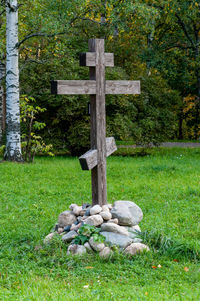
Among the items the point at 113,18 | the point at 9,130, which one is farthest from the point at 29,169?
the point at 113,18

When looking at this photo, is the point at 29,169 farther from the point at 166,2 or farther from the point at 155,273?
the point at 166,2

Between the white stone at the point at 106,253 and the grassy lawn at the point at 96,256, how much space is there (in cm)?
7

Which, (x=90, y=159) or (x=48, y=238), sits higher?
(x=90, y=159)

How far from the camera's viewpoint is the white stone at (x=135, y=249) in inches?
196

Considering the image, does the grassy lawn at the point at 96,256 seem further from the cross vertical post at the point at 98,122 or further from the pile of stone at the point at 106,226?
the cross vertical post at the point at 98,122

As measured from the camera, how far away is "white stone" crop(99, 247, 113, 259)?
4.92 metres

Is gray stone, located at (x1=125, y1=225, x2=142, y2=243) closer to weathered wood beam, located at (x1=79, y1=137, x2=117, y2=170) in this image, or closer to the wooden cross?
the wooden cross

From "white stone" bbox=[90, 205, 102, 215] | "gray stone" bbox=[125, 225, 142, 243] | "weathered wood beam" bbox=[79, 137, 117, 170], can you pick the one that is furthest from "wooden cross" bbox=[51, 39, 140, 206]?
"gray stone" bbox=[125, 225, 142, 243]

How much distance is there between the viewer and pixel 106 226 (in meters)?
5.25

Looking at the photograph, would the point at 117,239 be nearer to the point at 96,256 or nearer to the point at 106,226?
the point at 106,226

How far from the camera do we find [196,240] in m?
5.51

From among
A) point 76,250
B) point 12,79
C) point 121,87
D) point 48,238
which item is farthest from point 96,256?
point 12,79

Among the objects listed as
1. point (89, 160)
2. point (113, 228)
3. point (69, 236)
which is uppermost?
point (89, 160)

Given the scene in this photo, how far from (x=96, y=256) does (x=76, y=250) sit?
→ 0.25 meters
